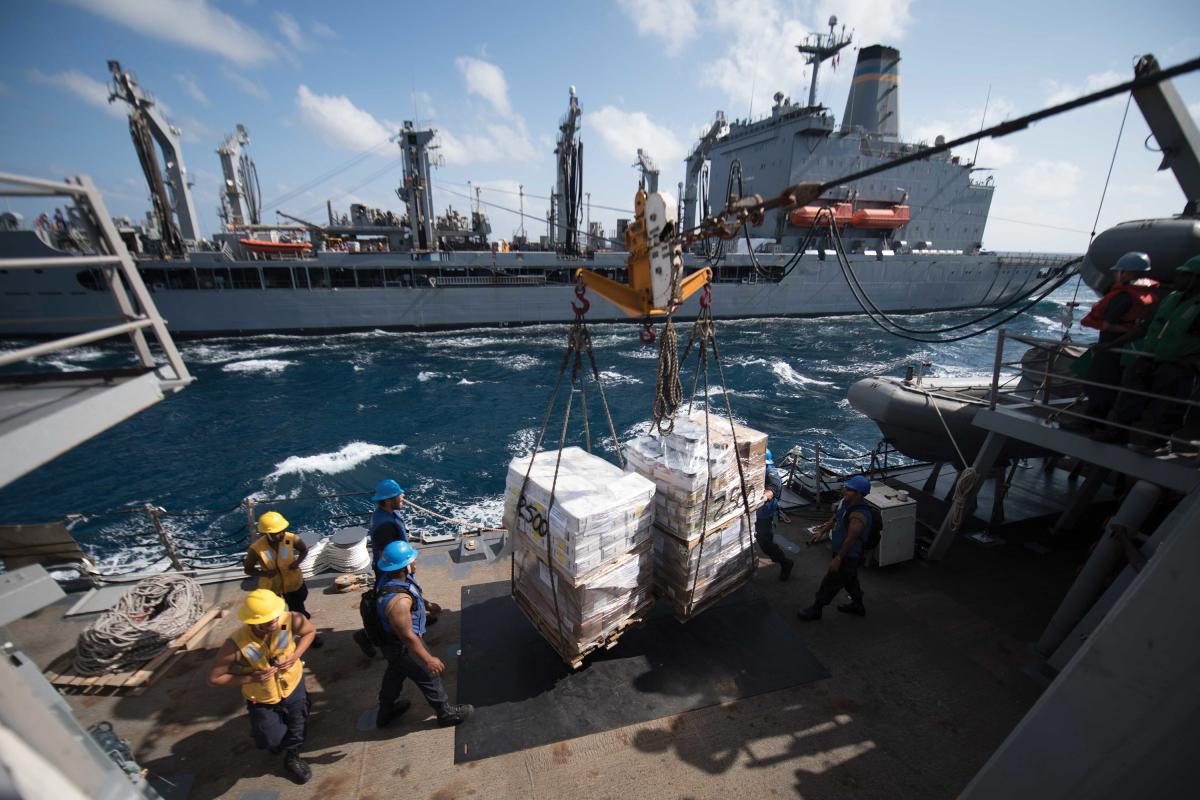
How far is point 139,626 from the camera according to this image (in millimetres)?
4988

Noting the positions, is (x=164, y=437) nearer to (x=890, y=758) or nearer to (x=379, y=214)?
(x=890, y=758)

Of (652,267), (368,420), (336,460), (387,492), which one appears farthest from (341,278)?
(652,267)

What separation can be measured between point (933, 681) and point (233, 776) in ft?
21.9

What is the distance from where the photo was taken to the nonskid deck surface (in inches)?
156

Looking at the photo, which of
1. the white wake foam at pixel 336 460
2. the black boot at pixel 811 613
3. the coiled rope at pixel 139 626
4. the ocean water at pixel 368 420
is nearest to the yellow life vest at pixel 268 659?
the ocean water at pixel 368 420

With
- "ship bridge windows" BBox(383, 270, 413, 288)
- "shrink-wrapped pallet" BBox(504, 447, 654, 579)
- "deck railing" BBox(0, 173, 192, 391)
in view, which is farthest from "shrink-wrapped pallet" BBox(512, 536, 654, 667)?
"ship bridge windows" BBox(383, 270, 413, 288)

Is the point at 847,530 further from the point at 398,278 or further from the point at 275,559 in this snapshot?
the point at 398,278

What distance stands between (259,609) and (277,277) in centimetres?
3437

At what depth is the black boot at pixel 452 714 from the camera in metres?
4.39

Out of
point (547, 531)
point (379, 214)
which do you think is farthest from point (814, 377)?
point (379, 214)

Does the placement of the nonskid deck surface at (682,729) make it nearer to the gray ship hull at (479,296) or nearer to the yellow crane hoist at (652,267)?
the yellow crane hoist at (652,267)

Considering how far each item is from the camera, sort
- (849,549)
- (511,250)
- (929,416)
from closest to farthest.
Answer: (849,549) → (929,416) → (511,250)

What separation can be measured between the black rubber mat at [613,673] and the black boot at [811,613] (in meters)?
0.27

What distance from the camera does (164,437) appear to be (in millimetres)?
17156
